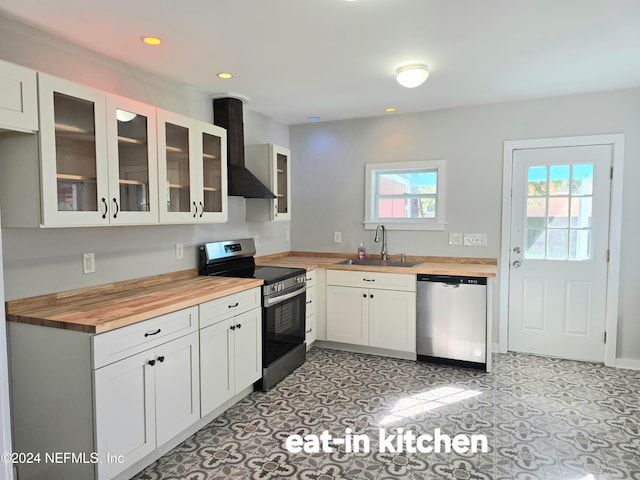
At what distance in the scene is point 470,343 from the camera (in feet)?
11.7

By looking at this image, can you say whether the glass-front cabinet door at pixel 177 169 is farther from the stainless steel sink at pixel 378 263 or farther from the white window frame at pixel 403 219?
the white window frame at pixel 403 219

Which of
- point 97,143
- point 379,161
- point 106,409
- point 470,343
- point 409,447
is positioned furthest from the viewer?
point 379,161

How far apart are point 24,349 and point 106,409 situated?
1.82 feet

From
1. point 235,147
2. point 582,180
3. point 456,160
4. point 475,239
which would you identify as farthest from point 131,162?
point 582,180

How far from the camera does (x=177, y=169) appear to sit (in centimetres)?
283

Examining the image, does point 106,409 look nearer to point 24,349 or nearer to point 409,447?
point 24,349

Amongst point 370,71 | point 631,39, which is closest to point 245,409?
point 370,71

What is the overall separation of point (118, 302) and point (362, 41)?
213 cm

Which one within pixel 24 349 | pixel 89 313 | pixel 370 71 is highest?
pixel 370 71

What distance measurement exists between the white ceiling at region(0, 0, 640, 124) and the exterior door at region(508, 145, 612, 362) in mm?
672

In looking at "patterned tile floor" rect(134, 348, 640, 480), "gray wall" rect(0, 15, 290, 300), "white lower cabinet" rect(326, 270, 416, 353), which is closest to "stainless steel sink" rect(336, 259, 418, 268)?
"white lower cabinet" rect(326, 270, 416, 353)

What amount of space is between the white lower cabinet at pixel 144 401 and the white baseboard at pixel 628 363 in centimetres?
365

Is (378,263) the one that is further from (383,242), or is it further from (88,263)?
(88,263)

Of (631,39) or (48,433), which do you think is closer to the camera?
(48,433)
